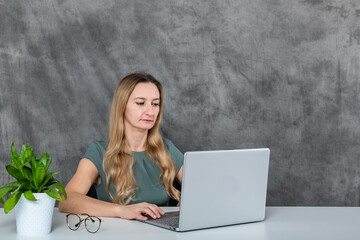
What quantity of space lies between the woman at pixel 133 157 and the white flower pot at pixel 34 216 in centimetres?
67

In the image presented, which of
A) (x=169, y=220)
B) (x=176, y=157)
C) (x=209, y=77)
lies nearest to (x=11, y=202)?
(x=169, y=220)

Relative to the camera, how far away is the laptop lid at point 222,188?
182 cm

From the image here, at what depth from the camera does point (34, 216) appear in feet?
5.95

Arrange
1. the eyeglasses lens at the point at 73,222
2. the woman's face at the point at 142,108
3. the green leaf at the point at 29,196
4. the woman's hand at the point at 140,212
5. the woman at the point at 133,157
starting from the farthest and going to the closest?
the woman's face at the point at 142,108, the woman at the point at 133,157, the woman's hand at the point at 140,212, the eyeglasses lens at the point at 73,222, the green leaf at the point at 29,196

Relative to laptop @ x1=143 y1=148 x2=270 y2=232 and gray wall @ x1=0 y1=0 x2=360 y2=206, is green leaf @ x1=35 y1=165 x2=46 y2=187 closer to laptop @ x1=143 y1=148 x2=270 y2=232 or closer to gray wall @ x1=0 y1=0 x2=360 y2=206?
laptop @ x1=143 y1=148 x2=270 y2=232

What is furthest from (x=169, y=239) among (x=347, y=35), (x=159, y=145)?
(x=347, y=35)

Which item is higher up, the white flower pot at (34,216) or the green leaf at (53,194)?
the green leaf at (53,194)

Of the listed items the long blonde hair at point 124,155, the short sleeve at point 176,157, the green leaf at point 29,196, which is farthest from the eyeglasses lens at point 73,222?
the short sleeve at point 176,157

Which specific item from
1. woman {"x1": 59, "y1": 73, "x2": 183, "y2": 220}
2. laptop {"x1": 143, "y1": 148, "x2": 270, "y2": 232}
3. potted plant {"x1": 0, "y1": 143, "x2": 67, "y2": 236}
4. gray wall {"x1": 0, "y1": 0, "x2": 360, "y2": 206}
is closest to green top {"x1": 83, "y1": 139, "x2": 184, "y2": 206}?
woman {"x1": 59, "y1": 73, "x2": 183, "y2": 220}

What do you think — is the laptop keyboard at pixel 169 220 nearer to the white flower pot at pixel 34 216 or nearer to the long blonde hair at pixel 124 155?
the white flower pot at pixel 34 216

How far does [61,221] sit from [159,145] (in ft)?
3.14

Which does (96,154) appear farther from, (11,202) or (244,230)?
(244,230)

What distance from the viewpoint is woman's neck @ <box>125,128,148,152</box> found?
281 centimetres

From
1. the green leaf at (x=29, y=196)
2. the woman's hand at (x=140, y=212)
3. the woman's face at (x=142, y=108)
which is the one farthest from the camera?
the woman's face at (x=142, y=108)
